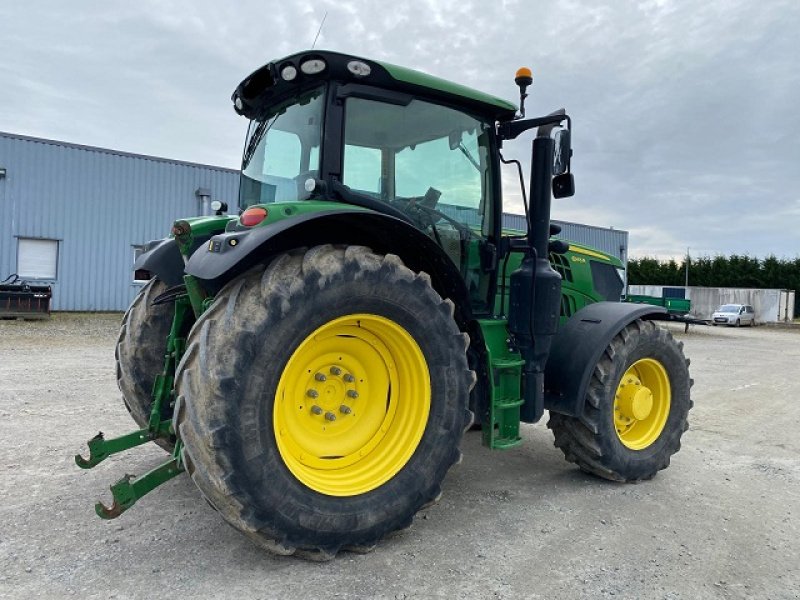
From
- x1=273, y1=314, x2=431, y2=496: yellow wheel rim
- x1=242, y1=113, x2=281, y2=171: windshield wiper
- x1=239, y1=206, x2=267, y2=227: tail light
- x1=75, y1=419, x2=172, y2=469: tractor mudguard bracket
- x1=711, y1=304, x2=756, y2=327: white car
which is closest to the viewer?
x1=239, y1=206, x2=267, y2=227: tail light

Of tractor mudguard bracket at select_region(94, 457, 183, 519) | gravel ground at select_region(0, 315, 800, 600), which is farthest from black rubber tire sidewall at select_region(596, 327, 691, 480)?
tractor mudguard bracket at select_region(94, 457, 183, 519)

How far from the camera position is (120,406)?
5.99 meters

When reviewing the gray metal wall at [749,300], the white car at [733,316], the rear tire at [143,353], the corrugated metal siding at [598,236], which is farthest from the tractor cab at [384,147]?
the gray metal wall at [749,300]

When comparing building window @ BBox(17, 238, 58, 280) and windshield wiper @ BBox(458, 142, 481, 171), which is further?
building window @ BBox(17, 238, 58, 280)

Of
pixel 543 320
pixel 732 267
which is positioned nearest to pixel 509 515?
pixel 543 320

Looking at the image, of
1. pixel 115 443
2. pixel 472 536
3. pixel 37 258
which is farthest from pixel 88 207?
pixel 472 536

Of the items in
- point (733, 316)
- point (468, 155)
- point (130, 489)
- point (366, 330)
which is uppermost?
point (468, 155)

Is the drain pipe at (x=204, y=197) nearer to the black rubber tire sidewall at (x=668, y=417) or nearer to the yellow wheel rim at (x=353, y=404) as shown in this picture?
the black rubber tire sidewall at (x=668, y=417)

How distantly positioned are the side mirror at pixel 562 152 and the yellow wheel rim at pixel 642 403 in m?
1.48

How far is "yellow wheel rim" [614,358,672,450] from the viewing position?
4.14 m

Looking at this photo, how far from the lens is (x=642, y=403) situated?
4145 mm

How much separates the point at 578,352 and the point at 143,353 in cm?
283

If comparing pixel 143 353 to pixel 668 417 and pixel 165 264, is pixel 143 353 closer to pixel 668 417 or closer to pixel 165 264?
pixel 165 264

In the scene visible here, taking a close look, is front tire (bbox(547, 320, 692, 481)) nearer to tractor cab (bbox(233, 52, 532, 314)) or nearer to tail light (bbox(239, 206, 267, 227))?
tractor cab (bbox(233, 52, 532, 314))
